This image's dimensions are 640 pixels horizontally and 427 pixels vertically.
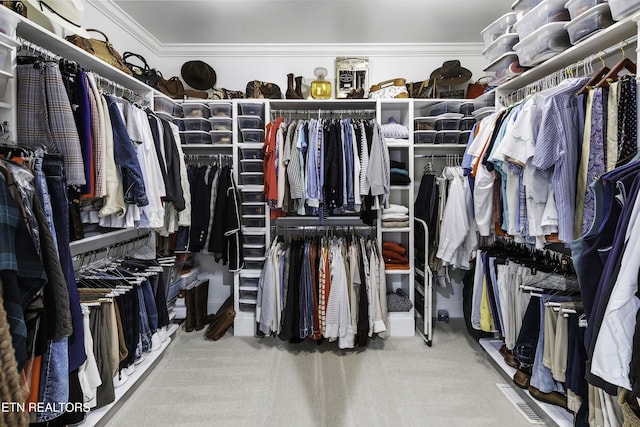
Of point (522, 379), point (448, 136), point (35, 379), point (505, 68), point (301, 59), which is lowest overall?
point (522, 379)

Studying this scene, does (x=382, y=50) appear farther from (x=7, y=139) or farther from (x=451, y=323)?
(x=7, y=139)

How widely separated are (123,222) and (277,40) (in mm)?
2252

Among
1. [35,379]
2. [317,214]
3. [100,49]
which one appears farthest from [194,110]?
[35,379]

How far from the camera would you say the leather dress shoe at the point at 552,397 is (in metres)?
1.76

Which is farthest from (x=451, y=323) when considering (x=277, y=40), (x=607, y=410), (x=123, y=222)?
(x=277, y=40)

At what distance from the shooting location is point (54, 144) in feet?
4.67

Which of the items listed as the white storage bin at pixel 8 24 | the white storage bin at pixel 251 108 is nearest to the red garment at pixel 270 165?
the white storage bin at pixel 251 108

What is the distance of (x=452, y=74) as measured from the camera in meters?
2.99

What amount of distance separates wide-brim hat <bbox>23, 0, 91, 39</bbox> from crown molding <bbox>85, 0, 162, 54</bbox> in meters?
0.81

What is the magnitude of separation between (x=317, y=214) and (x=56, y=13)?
2034 mm

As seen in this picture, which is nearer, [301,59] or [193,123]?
[193,123]

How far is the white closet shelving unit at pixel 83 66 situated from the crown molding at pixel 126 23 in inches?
25.3

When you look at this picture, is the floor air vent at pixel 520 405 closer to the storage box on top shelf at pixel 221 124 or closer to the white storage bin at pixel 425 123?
the white storage bin at pixel 425 123

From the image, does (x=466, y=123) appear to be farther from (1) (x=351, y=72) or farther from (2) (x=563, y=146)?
(2) (x=563, y=146)
